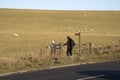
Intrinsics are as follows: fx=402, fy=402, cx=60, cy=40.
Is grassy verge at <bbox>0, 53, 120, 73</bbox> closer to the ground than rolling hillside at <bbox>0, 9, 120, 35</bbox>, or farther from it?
closer to the ground

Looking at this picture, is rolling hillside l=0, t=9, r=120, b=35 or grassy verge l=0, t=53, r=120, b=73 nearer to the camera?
grassy verge l=0, t=53, r=120, b=73

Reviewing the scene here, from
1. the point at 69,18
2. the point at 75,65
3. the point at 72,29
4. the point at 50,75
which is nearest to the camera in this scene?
the point at 50,75

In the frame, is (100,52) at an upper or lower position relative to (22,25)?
lower

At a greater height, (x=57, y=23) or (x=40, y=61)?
(x=57, y=23)

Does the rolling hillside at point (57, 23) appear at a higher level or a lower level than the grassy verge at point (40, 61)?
higher

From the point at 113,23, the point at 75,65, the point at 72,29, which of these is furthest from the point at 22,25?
the point at 75,65

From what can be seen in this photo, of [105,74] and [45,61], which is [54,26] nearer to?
[45,61]

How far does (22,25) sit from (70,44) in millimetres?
57619

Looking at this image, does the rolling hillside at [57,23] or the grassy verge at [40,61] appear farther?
the rolling hillside at [57,23]

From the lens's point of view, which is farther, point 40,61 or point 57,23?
point 57,23

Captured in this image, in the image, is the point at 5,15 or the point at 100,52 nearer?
the point at 100,52

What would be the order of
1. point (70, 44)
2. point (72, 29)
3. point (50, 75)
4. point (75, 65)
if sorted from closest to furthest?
point (50, 75) → point (75, 65) → point (70, 44) → point (72, 29)

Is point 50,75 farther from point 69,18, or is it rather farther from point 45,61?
point 69,18

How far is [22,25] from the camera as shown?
267 ft
